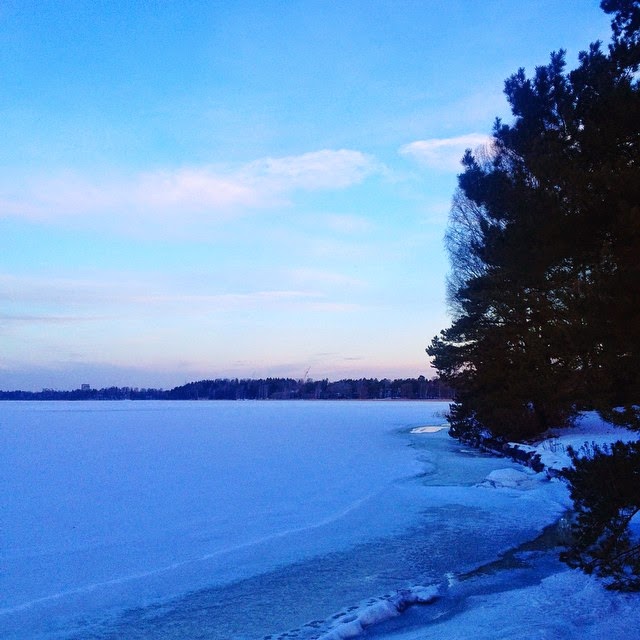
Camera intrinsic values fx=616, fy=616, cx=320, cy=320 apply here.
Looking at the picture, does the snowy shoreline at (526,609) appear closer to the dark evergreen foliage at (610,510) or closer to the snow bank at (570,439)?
the dark evergreen foliage at (610,510)

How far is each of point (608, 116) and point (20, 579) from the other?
8191mm

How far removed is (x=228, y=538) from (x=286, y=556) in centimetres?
117

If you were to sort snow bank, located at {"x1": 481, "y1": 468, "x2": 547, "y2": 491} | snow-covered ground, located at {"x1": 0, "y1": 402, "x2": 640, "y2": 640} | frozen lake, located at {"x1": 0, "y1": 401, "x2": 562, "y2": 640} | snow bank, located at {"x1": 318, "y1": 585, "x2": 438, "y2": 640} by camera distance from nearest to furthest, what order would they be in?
snow bank, located at {"x1": 318, "y1": 585, "x2": 438, "y2": 640}
snow-covered ground, located at {"x1": 0, "y1": 402, "x2": 640, "y2": 640}
frozen lake, located at {"x1": 0, "y1": 401, "x2": 562, "y2": 640}
snow bank, located at {"x1": 481, "y1": 468, "x2": 547, "y2": 491}

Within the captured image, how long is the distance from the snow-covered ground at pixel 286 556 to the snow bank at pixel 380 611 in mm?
20

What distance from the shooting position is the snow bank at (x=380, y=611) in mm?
5502

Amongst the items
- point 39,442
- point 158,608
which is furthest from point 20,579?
point 39,442

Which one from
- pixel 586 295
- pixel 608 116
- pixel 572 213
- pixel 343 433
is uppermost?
pixel 608 116

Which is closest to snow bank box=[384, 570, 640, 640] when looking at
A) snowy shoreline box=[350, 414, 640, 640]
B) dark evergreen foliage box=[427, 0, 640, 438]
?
snowy shoreline box=[350, 414, 640, 640]

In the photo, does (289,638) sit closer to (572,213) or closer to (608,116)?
(572,213)

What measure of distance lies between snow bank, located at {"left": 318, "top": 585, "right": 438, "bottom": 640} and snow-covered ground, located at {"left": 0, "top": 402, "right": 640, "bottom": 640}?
0.07 feet

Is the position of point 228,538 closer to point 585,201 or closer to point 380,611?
point 380,611

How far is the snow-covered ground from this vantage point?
566 cm

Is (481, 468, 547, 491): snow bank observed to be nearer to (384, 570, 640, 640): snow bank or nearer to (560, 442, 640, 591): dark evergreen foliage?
(384, 570, 640, 640): snow bank

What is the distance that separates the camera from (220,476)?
14.3 meters
